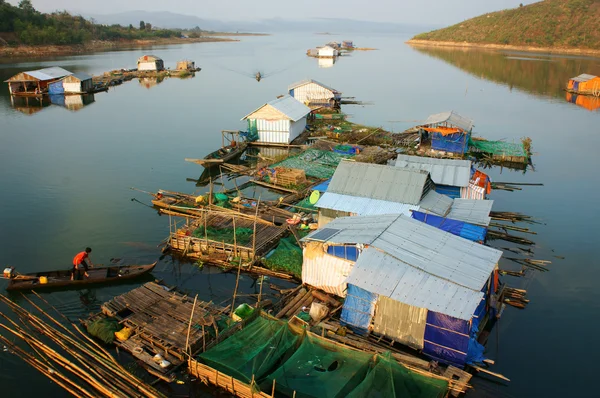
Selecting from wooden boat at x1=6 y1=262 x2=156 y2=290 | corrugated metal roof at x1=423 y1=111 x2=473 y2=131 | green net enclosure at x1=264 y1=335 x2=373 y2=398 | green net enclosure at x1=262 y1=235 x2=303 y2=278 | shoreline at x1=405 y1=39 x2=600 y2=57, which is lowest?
wooden boat at x1=6 y1=262 x2=156 y2=290

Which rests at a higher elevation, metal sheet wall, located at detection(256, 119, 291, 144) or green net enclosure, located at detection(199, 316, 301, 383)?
metal sheet wall, located at detection(256, 119, 291, 144)

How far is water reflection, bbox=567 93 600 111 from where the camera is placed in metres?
58.1

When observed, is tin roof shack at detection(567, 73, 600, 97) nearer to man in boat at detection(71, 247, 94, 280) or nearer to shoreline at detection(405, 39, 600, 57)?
shoreline at detection(405, 39, 600, 57)

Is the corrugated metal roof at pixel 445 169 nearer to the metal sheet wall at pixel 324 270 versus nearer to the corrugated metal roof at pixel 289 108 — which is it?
the metal sheet wall at pixel 324 270

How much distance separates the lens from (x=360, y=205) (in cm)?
1969

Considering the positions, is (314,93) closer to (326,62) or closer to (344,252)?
(344,252)

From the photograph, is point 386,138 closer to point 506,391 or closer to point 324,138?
point 324,138

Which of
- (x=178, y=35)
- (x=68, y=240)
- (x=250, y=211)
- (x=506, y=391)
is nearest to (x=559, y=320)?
(x=506, y=391)

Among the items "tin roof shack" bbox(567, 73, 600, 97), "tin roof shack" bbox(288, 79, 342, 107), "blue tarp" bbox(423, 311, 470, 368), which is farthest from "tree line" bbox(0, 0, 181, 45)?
"blue tarp" bbox(423, 311, 470, 368)

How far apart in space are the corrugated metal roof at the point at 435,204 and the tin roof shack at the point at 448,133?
1566 cm

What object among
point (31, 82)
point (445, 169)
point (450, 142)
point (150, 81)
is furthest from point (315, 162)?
point (150, 81)

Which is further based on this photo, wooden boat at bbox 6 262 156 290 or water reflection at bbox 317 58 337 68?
water reflection at bbox 317 58 337 68

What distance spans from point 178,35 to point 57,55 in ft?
301

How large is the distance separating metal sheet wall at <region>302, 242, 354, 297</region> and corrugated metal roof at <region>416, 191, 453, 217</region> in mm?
5494
